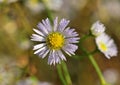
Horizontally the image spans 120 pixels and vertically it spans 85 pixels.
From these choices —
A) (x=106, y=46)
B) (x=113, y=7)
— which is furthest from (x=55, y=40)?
(x=113, y=7)

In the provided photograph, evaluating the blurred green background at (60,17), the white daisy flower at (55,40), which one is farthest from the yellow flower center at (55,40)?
the blurred green background at (60,17)

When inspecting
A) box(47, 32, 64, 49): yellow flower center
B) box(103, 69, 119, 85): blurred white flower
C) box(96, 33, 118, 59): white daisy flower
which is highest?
box(47, 32, 64, 49): yellow flower center

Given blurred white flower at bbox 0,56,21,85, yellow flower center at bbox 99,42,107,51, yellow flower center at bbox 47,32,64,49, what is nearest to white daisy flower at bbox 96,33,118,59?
yellow flower center at bbox 99,42,107,51

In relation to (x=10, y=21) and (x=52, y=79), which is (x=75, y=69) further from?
(x=10, y=21)

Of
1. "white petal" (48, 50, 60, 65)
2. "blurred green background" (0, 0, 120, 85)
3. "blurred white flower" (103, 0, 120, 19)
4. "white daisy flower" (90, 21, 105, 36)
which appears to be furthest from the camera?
"blurred white flower" (103, 0, 120, 19)

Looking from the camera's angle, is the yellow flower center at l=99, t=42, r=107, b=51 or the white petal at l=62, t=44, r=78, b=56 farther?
the yellow flower center at l=99, t=42, r=107, b=51

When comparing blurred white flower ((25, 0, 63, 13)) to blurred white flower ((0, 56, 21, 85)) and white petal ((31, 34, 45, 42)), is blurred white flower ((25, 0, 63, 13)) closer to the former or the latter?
blurred white flower ((0, 56, 21, 85))
